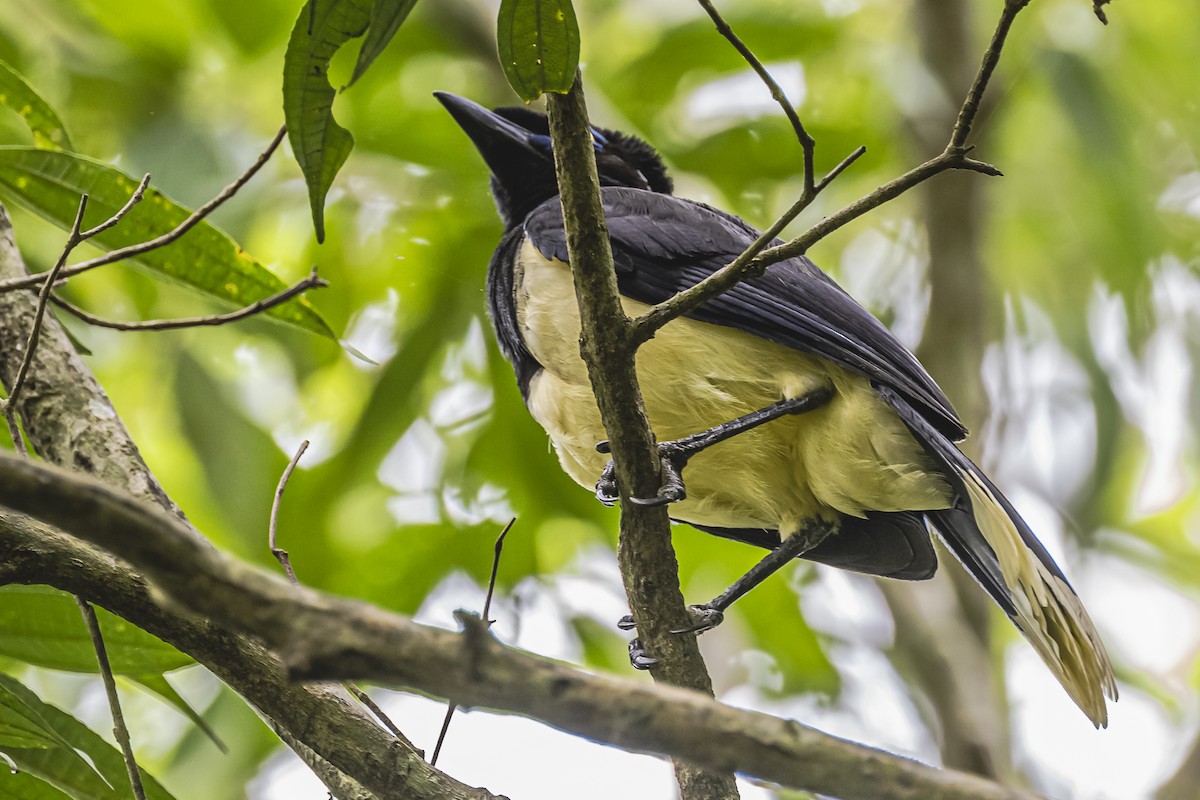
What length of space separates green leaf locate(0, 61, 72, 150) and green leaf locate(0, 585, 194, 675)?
3.57 ft

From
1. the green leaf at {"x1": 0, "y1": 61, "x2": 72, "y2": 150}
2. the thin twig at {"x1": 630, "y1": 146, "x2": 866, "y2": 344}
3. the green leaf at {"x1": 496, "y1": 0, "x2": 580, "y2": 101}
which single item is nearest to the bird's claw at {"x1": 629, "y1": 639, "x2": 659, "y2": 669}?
the thin twig at {"x1": 630, "y1": 146, "x2": 866, "y2": 344}

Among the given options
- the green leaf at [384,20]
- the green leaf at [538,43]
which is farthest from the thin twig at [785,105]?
the green leaf at [384,20]

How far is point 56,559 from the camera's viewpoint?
190 cm

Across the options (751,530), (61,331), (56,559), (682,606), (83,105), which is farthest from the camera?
(83,105)

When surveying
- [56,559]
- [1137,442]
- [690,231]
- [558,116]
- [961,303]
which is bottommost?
[56,559]

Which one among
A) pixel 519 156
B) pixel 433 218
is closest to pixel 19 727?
pixel 519 156

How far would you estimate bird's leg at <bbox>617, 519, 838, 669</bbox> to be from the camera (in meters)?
2.57

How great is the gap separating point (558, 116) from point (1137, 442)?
212 inches

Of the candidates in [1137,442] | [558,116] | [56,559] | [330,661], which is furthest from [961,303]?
[330,661]

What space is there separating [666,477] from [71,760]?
121 cm

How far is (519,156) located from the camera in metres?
3.93

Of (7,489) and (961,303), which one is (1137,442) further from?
(7,489)

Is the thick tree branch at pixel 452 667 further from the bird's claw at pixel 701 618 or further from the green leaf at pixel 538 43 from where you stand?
the bird's claw at pixel 701 618

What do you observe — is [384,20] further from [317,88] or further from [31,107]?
[31,107]
